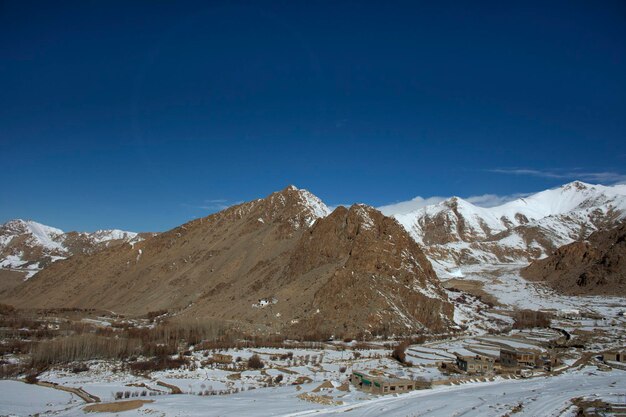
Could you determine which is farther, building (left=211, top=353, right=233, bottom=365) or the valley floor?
building (left=211, top=353, right=233, bottom=365)

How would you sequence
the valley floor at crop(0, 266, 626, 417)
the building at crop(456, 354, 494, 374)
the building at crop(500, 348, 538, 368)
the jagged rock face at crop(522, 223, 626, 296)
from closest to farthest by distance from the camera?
1. the valley floor at crop(0, 266, 626, 417)
2. the building at crop(456, 354, 494, 374)
3. the building at crop(500, 348, 538, 368)
4. the jagged rock face at crop(522, 223, 626, 296)

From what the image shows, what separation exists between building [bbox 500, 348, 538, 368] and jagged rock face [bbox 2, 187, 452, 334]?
51.0ft

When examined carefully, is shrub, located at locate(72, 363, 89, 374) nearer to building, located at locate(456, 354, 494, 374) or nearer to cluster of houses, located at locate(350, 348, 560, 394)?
cluster of houses, located at locate(350, 348, 560, 394)

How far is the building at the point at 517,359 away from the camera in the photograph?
5031 cm

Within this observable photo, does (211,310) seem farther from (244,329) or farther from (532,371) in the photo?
(532,371)

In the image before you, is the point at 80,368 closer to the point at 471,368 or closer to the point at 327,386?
the point at 327,386

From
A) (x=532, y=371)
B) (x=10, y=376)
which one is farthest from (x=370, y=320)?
(x=10, y=376)

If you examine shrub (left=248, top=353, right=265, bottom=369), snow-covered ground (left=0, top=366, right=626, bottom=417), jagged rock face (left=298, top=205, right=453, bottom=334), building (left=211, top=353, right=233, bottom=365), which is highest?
jagged rock face (left=298, top=205, right=453, bottom=334)

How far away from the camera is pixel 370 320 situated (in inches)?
2525

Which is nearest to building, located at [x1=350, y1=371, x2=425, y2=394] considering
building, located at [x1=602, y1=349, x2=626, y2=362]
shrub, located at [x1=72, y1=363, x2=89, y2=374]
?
shrub, located at [x1=72, y1=363, x2=89, y2=374]

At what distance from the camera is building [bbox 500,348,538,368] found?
50312mm

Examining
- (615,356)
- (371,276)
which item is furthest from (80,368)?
(615,356)

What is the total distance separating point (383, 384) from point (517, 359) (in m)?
19.3

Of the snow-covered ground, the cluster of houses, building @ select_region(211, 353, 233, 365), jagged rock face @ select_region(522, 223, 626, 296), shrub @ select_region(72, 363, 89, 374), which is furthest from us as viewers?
jagged rock face @ select_region(522, 223, 626, 296)
